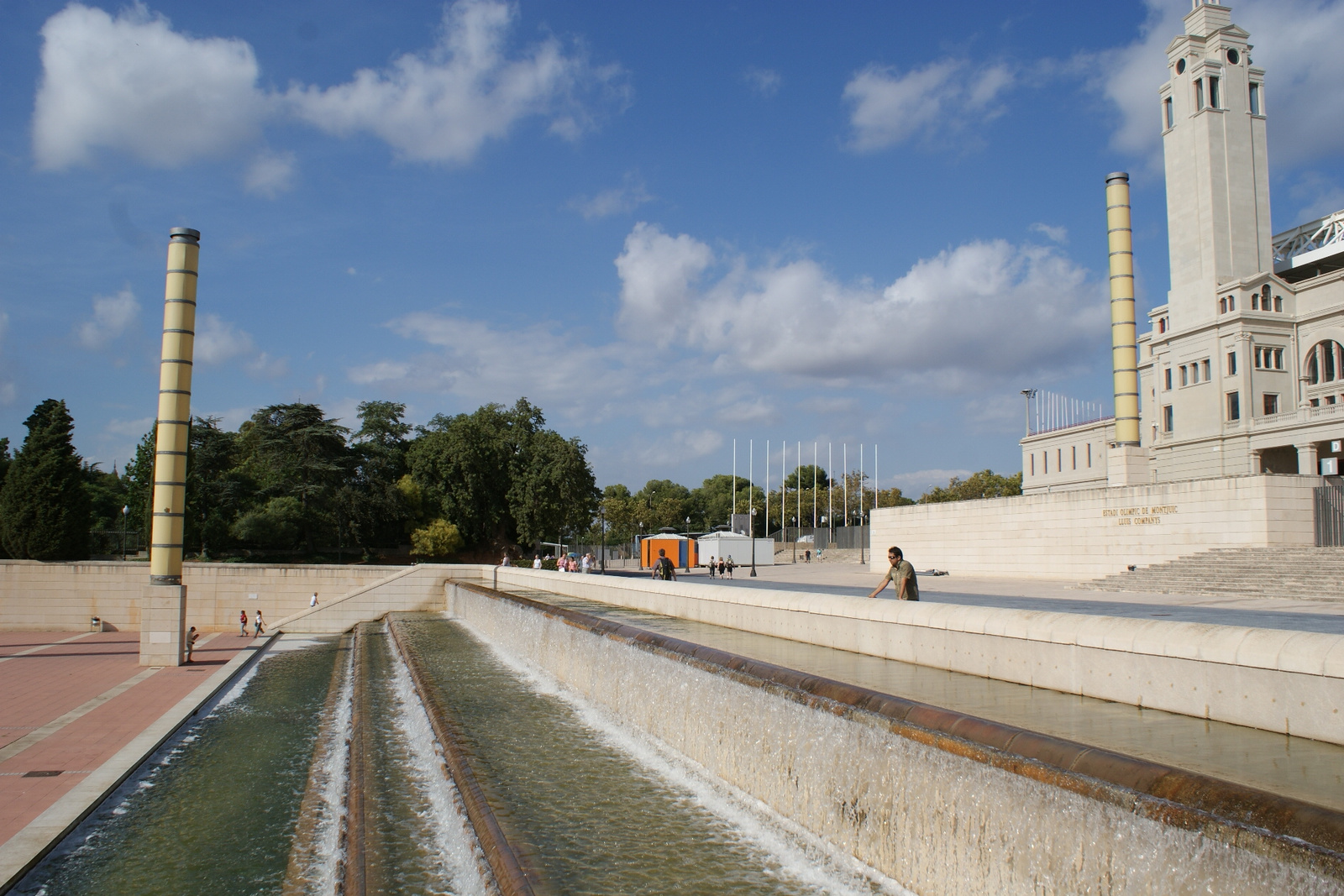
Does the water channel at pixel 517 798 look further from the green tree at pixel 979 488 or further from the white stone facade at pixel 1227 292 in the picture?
the green tree at pixel 979 488

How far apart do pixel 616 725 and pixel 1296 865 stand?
809 centimetres

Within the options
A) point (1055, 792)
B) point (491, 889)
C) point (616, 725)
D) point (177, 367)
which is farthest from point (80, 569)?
point (1055, 792)

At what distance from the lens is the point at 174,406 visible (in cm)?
1981

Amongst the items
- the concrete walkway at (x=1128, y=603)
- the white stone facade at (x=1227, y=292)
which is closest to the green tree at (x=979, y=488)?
the white stone facade at (x=1227, y=292)

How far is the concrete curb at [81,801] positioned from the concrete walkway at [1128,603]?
1099 cm

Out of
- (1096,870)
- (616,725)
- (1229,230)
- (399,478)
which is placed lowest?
Answer: (616,725)

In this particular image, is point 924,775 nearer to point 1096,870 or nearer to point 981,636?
point 1096,870

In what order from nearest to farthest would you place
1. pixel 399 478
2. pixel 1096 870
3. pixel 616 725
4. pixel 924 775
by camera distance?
pixel 1096 870
pixel 924 775
pixel 616 725
pixel 399 478

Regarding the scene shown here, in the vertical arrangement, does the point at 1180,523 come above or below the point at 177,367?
below

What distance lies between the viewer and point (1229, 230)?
49031mm

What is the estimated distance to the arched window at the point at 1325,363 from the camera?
150ft

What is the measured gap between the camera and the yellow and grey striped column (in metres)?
19.7

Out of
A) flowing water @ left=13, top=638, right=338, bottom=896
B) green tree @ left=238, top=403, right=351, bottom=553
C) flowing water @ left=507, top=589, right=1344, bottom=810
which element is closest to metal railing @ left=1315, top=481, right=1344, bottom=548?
flowing water @ left=507, top=589, right=1344, bottom=810

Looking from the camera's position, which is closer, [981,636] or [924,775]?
[924,775]
